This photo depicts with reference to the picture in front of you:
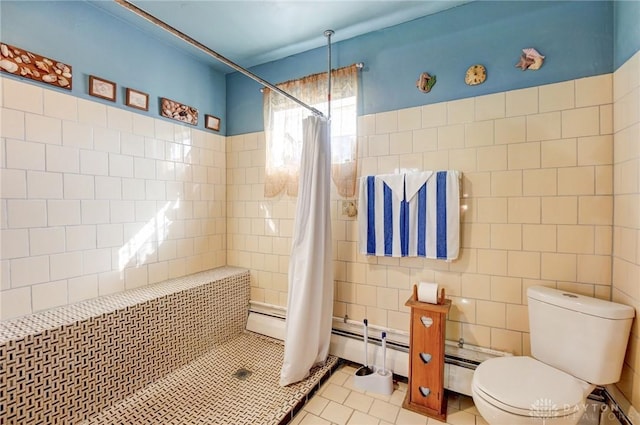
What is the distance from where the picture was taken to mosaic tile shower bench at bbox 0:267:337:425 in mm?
1448

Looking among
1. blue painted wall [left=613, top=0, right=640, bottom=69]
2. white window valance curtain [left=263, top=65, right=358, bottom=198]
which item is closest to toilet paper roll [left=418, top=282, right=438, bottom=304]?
white window valance curtain [left=263, top=65, right=358, bottom=198]

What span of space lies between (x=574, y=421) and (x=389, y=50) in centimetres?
244

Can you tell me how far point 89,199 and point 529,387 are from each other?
2770mm

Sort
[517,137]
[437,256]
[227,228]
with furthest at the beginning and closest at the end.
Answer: [227,228] → [437,256] → [517,137]

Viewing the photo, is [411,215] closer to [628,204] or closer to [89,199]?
[628,204]

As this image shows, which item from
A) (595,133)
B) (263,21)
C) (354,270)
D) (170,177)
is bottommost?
(354,270)

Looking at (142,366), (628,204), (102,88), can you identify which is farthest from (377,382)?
(102,88)

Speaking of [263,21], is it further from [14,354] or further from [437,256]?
Answer: [14,354]

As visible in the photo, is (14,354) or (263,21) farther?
(263,21)

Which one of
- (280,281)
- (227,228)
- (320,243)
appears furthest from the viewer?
(227,228)

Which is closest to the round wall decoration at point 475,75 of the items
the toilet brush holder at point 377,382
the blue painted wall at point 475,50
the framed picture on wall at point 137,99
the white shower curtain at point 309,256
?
the blue painted wall at point 475,50

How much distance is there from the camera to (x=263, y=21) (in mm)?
2150

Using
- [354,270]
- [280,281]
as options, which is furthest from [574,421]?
[280,281]

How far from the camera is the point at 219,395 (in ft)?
6.27
